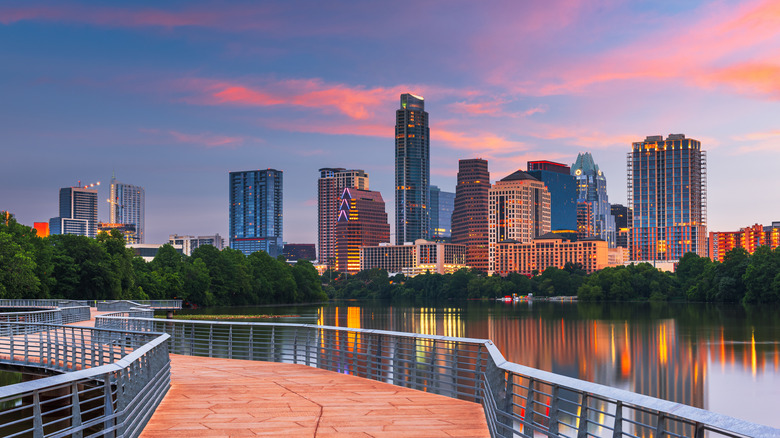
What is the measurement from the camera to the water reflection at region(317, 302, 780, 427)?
49.9 meters

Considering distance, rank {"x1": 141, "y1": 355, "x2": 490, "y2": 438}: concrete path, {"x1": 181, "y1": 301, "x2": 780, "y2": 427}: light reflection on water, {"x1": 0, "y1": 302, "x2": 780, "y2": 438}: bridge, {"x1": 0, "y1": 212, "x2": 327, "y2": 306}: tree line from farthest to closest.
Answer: {"x1": 0, "y1": 212, "x2": 327, "y2": 306}: tree line
{"x1": 181, "y1": 301, "x2": 780, "y2": 427}: light reflection on water
{"x1": 141, "y1": 355, "x2": 490, "y2": 438}: concrete path
{"x1": 0, "y1": 302, "x2": 780, "y2": 438}: bridge

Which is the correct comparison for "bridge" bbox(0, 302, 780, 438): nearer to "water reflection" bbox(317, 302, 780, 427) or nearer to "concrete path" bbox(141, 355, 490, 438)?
"concrete path" bbox(141, 355, 490, 438)

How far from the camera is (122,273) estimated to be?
10881 cm

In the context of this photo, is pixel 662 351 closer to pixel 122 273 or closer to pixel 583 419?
pixel 583 419

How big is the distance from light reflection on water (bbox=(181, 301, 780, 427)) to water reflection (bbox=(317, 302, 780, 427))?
0.20ft

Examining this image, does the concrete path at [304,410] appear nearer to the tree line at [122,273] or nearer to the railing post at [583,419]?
the railing post at [583,419]

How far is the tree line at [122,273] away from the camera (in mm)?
90625

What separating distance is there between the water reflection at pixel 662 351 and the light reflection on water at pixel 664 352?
0.06m

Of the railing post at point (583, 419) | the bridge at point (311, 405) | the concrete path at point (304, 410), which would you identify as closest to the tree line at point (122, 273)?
the concrete path at point (304, 410)

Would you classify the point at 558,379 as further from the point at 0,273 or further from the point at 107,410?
the point at 0,273

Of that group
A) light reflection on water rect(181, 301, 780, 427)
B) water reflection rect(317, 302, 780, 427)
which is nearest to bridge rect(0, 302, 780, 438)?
water reflection rect(317, 302, 780, 427)

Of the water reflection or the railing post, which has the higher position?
the railing post

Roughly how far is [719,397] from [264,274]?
121122 mm

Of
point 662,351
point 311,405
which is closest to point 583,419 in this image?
point 311,405
